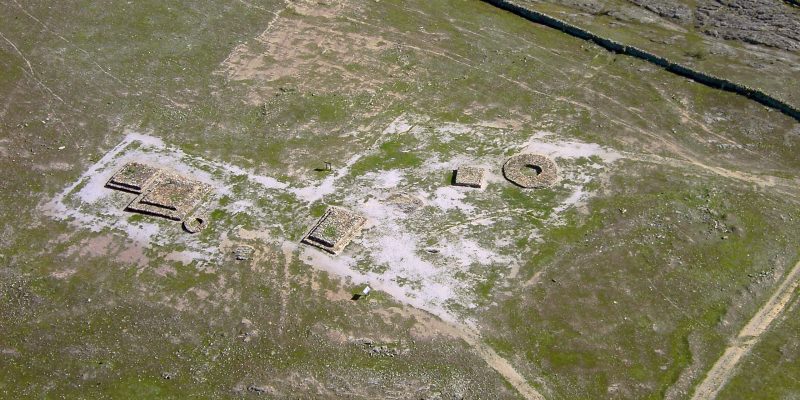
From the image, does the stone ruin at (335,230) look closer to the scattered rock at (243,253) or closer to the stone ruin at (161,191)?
the scattered rock at (243,253)

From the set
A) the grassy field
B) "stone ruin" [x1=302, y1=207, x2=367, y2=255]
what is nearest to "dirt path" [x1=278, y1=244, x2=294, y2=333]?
the grassy field

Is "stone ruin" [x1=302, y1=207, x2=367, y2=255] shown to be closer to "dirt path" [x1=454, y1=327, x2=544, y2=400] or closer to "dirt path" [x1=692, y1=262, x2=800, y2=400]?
"dirt path" [x1=454, y1=327, x2=544, y2=400]

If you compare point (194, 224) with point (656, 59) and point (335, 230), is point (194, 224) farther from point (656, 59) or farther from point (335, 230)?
point (656, 59)

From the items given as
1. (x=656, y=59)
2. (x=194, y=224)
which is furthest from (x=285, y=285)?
(x=656, y=59)

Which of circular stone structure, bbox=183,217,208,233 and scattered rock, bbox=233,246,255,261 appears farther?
circular stone structure, bbox=183,217,208,233

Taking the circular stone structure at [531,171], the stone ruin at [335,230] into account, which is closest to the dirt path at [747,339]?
the circular stone structure at [531,171]
